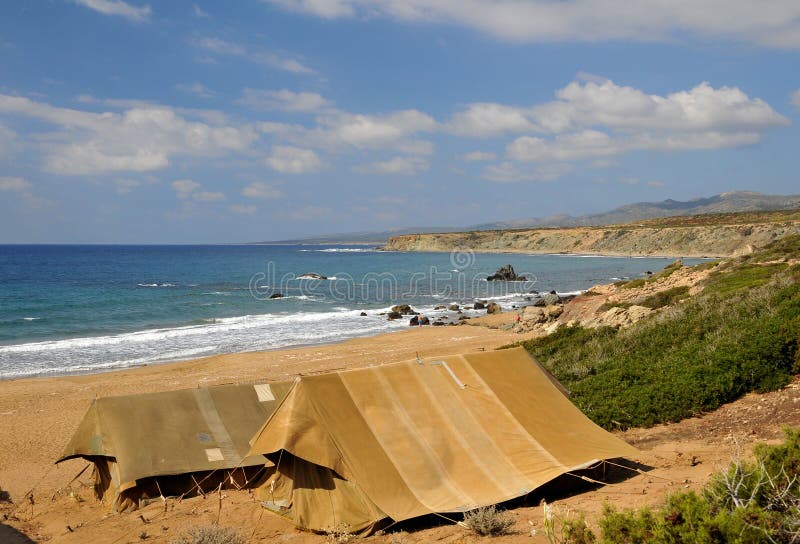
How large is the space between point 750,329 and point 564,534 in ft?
36.4

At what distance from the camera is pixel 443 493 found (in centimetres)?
923

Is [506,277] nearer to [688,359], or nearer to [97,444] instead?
[688,359]

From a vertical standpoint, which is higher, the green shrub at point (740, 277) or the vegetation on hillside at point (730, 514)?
the green shrub at point (740, 277)

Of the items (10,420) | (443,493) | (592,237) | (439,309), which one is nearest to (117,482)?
(443,493)

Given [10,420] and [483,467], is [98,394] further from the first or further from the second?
[483,467]

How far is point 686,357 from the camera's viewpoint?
15.1 metres

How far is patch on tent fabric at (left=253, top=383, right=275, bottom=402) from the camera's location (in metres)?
13.3

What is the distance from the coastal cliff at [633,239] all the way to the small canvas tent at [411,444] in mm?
60187

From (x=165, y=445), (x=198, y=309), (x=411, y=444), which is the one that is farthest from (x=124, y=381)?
(x=198, y=309)

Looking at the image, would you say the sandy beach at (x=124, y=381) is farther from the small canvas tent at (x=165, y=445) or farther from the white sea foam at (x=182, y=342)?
the white sea foam at (x=182, y=342)

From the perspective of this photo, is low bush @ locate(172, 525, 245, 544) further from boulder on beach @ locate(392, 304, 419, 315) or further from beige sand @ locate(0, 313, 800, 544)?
boulder on beach @ locate(392, 304, 419, 315)

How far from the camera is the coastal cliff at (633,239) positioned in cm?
9560

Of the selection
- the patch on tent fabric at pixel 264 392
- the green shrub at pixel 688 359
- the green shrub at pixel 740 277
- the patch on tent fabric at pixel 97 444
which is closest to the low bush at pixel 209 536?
the patch on tent fabric at pixel 97 444

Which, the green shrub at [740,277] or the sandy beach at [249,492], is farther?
the green shrub at [740,277]
